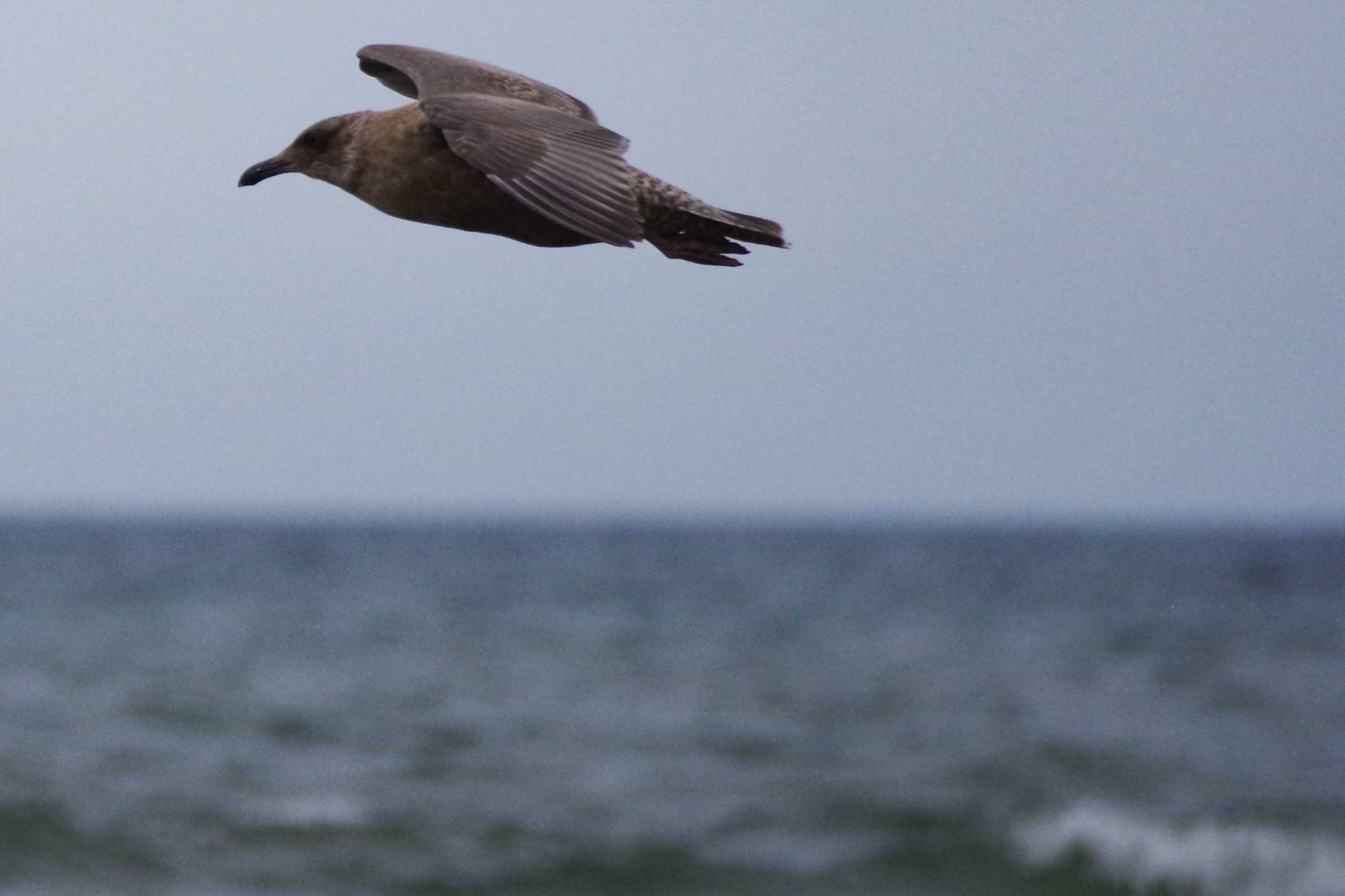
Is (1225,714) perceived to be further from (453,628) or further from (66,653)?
(66,653)

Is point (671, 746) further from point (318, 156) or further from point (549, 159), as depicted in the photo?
point (549, 159)

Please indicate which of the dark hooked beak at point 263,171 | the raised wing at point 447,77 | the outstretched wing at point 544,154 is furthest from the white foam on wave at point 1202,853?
the outstretched wing at point 544,154

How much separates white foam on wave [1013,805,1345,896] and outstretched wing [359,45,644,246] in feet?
46.1

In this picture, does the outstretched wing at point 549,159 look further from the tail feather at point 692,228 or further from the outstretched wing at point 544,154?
the tail feather at point 692,228

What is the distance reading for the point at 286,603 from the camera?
45500 millimetres

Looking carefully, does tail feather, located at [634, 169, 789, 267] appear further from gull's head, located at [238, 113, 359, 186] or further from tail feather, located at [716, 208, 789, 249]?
gull's head, located at [238, 113, 359, 186]

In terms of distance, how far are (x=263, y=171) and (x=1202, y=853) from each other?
1484 centimetres

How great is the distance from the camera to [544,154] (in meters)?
2.83

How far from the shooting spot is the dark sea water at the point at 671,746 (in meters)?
15.5

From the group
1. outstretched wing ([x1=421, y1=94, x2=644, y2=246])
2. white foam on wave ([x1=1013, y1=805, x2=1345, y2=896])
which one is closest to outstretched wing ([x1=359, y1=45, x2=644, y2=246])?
outstretched wing ([x1=421, y1=94, x2=644, y2=246])

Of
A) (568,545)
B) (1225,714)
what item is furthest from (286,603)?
(568,545)

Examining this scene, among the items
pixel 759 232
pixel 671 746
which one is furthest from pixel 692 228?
pixel 671 746

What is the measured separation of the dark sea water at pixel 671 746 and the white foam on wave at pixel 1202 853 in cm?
4

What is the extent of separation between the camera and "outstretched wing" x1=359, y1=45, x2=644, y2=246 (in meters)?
2.63
